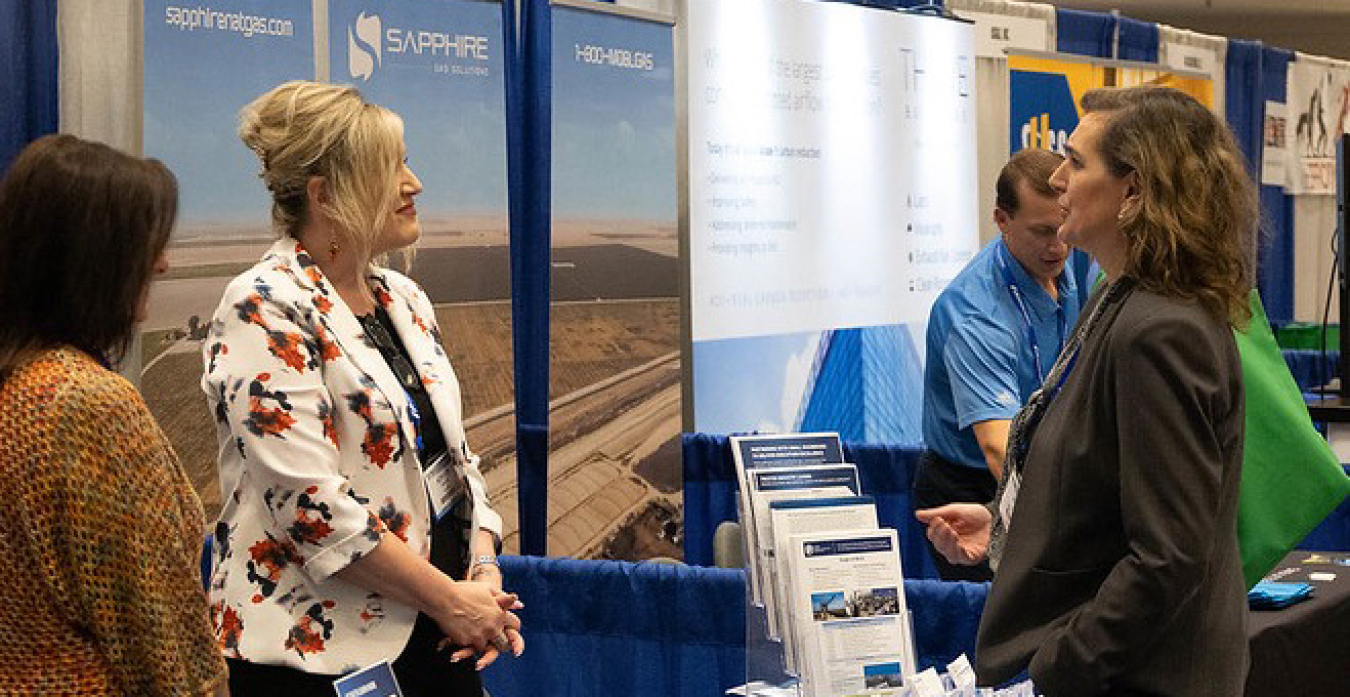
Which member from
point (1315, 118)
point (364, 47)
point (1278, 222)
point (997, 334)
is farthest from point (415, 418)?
point (1315, 118)

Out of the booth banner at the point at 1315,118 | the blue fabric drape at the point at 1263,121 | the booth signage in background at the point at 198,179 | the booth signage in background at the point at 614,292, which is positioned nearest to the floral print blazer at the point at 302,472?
the booth signage in background at the point at 198,179

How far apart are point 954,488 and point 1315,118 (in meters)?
8.90

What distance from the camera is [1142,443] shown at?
189 centimetres

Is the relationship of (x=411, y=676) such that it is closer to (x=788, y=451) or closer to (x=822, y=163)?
(x=788, y=451)

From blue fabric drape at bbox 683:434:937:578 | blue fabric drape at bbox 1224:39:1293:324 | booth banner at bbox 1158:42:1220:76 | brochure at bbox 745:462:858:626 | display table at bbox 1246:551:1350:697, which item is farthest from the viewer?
blue fabric drape at bbox 1224:39:1293:324

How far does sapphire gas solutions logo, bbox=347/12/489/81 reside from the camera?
4.07 m

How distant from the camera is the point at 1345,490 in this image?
2328 millimetres

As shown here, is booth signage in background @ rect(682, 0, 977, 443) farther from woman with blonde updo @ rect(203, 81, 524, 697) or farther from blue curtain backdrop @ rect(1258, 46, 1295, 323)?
blue curtain backdrop @ rect(1258, 46, 1295, 323)

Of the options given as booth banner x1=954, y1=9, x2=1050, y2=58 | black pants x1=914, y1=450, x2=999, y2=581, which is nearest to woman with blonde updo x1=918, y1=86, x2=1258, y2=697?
black pants x1=914, y1=450, x2=999, y2=581

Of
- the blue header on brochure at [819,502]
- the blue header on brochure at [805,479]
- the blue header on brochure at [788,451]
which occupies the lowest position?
the blue header on brochure at [819,502]

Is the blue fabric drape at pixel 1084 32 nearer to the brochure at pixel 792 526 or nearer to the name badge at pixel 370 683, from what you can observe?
the brochure at pixel 792 526

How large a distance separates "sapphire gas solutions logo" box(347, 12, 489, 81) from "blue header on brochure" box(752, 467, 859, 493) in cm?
181

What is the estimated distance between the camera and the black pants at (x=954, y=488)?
12.1 feet

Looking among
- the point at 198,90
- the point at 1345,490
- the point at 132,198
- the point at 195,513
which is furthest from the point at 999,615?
the point at 198,90
